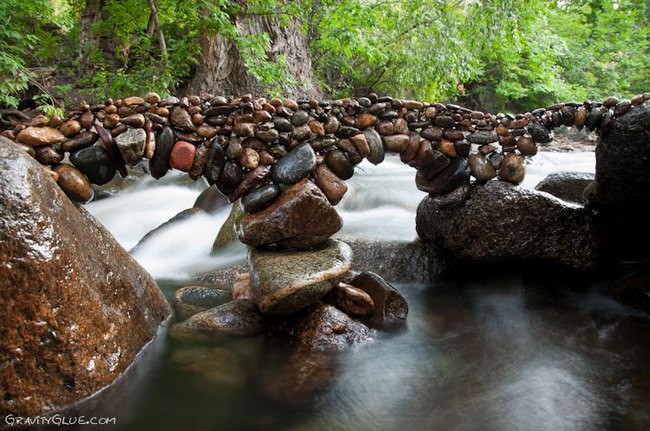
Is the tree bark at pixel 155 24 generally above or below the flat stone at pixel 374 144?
above

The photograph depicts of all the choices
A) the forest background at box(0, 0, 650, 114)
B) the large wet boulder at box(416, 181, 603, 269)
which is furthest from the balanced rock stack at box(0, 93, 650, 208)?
the forest background at box(0, 0, 650, 114)

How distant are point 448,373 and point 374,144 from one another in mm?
2286

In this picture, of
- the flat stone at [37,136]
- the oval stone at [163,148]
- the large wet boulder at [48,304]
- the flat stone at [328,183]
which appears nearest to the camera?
the large wet boulder at [48,304]

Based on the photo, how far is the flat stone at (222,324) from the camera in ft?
14.1

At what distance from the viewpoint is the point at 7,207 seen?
117 inches

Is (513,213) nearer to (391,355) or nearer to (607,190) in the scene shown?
(607,190)

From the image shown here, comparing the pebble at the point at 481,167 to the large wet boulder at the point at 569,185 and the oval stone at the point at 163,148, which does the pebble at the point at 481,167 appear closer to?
the large wet boulder at the point at 569,185

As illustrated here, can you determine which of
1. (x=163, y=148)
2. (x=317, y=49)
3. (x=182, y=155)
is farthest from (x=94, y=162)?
(x=317, y=49)

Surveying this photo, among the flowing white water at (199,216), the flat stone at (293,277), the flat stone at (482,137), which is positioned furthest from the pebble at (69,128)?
the flat stone at (482,137)

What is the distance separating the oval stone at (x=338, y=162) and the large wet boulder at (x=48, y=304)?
2303 millimetres

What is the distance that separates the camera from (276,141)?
4461 mm

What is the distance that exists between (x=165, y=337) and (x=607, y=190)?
5.01 m

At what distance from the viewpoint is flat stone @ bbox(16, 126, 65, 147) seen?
12.1ft

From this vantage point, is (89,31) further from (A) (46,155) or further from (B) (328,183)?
(B) (328,183)
